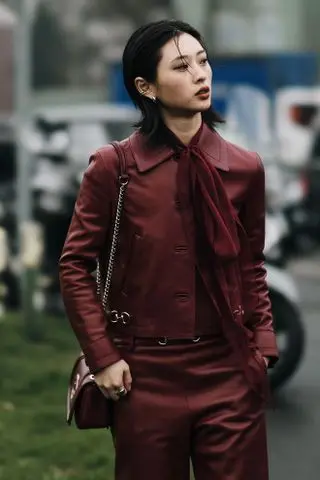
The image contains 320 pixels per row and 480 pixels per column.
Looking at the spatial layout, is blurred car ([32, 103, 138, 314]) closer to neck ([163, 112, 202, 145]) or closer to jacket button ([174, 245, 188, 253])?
neck ([163, 112, 202, 145])

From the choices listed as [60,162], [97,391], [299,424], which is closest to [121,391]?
[97,391]

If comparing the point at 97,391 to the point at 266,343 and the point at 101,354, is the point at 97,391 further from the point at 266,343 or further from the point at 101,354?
the point at 266,343

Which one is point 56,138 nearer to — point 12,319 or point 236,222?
point 12,319

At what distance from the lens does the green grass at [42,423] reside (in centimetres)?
629

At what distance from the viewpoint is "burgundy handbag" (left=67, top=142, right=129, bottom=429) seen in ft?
12.8

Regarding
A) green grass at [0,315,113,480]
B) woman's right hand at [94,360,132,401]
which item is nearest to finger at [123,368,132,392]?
woman's right hand at [94,360,132,401]

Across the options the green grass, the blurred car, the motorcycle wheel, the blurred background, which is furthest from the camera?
the blurred car

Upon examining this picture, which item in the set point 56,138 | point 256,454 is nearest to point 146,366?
point 256,454

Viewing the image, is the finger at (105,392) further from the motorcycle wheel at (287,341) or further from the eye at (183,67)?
the motorcycle wheel at (287,341)

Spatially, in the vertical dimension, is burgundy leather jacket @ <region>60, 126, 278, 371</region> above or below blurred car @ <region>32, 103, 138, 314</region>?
above

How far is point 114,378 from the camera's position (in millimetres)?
3869

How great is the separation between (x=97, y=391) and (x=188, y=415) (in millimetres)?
266

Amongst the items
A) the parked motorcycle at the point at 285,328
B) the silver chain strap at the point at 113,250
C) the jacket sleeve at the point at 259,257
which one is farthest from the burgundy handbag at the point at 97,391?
the parked motorcycle at the point at 285,328

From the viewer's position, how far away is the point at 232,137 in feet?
37.3
